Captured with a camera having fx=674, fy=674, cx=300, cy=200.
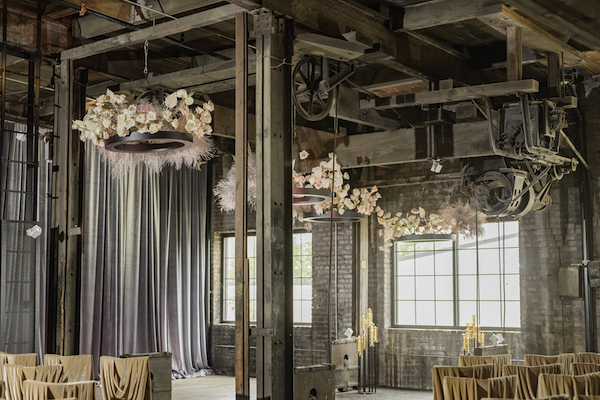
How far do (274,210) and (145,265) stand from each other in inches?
259

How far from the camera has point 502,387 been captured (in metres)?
3.69

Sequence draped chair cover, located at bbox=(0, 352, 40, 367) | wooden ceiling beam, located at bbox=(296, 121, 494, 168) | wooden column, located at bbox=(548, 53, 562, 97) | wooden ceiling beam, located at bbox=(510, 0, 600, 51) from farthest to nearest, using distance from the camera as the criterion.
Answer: wooden ceiling beam, located at bbox=(296, 121, 494, 168)
wooden column, located at bbox=(548, 53, 562, 97)
draped chair cover, located at bbox=(0, 352, 40, 367)
wooden ceiling beam, located at bbox=(510, 0, 600, 51)

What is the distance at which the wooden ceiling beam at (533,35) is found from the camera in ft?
16.0

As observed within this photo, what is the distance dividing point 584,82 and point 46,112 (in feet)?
21.4

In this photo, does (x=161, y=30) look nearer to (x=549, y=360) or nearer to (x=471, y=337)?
(x=549, y=360)

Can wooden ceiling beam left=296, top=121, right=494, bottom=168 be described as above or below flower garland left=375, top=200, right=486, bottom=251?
above

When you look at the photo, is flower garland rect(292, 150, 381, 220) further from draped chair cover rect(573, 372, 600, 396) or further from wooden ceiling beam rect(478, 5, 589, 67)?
draped chair cover rect(573, 372, 600, 396)

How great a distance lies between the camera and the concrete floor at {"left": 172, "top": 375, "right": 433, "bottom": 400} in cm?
884

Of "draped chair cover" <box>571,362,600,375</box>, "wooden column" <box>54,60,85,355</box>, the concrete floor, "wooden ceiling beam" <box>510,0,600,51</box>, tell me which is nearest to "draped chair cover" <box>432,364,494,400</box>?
"draped chair cover" <box>571,362,600,375</box>

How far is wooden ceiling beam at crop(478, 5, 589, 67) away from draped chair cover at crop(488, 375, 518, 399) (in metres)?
2.54

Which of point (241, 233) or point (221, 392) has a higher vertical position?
point (241, 233)

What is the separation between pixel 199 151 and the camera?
579 centimetres

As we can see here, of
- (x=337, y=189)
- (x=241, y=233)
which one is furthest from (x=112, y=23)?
(x=337, y=189)

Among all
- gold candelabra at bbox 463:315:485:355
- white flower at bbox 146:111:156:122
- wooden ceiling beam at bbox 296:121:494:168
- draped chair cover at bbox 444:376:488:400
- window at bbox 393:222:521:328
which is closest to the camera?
draped chair cover at bbox 444:376:488:400
